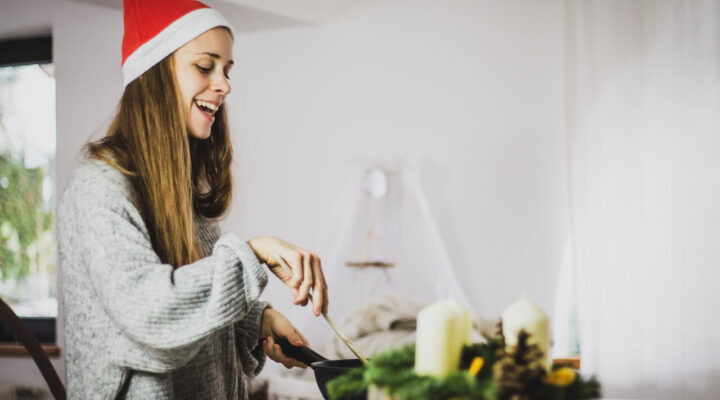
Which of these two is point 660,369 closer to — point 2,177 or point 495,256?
point 495,256

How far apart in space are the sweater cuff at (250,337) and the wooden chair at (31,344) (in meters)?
0.34

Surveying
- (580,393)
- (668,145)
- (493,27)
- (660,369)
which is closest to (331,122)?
(493,27)

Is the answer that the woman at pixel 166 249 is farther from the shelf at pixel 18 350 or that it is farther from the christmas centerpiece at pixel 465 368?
the shelf at pixel 18 350

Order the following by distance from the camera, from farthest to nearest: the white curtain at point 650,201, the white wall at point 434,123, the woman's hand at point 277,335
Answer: the white wall at point 434,123, the white curtain at point 650,201, the woman's hand at point 277,335

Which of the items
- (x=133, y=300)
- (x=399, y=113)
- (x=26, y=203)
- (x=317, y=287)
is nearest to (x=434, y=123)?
(x=399, y=113)

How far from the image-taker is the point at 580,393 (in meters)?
0.67

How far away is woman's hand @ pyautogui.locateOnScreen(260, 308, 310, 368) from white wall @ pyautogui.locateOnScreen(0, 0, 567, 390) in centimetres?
258

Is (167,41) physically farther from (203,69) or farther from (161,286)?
(161,286)

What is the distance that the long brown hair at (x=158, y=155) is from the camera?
1075mm

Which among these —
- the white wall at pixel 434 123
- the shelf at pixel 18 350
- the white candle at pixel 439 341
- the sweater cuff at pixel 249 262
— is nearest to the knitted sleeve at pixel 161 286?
the sweater cuff at pixel 249 262

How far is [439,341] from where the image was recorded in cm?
70

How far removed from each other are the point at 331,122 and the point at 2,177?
6.27 feet

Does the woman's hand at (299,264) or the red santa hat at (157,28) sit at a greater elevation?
the red santa hat at (157,28)

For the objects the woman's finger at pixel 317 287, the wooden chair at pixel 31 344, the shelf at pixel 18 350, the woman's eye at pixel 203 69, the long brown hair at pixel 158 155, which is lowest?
the shelf at pixel 18 350
